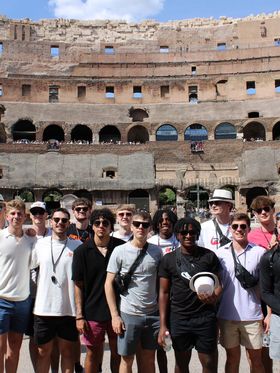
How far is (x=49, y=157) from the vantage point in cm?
2920

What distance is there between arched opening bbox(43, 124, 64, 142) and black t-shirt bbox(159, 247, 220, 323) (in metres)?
33.2

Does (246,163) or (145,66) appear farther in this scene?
(145,66)

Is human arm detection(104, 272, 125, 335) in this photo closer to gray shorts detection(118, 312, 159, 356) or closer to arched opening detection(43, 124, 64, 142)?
gray shorts detection(118, 312, 159, 356)

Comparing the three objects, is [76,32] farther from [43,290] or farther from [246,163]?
[43,290]

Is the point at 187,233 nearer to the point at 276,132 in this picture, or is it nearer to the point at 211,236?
the point at 211,236

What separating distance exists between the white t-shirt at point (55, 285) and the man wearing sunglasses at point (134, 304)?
49 centimetres

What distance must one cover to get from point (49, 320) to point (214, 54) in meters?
40.0

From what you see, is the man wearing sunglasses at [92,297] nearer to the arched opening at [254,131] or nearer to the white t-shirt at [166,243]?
the white t-shirt at [166,243]

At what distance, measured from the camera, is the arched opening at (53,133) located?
1428 inches

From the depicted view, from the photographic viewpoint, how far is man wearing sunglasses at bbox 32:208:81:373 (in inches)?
163

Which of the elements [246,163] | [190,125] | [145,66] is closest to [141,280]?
[246,163]

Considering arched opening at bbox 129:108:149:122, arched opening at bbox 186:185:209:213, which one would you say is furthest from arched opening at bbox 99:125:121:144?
arched opening at bbox 186:185:209:213

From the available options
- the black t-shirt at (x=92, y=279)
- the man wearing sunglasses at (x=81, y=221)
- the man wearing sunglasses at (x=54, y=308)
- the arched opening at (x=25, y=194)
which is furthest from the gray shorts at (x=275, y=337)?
the arched opening at (x=25, y=194)

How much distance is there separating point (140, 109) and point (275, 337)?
111 feet
